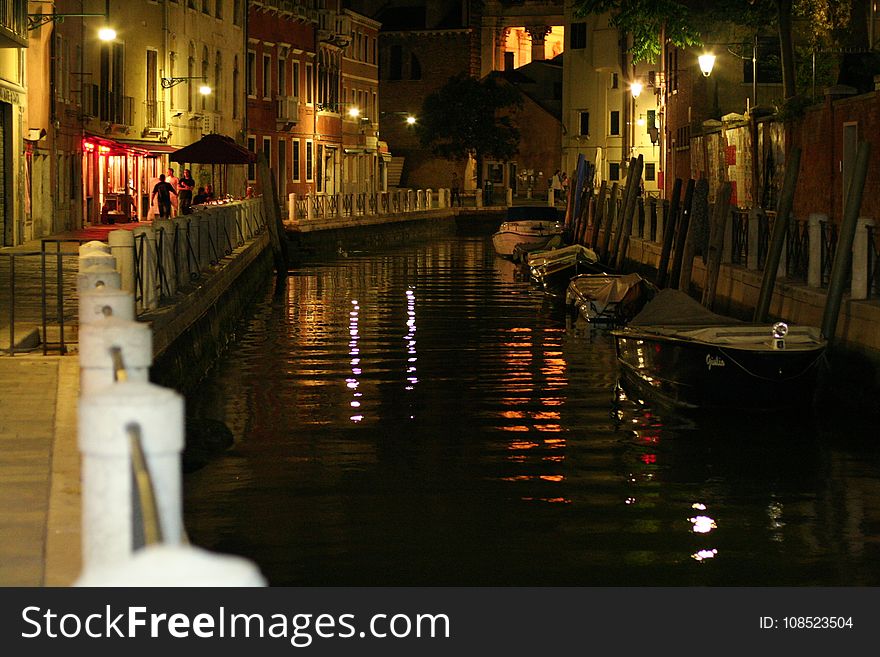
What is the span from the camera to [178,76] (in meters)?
46.1

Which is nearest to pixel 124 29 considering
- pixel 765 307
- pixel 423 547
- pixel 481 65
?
pixel 765 307

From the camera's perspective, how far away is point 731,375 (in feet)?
49.8

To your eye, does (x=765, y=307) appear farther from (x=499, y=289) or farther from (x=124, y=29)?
(x=124, y=29)

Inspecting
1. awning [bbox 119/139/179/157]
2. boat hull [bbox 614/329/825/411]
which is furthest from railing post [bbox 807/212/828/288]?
awning [bbox 119/139/179/157]

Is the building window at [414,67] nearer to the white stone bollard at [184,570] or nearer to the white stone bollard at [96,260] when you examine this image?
the white stone bollard at [96,260]

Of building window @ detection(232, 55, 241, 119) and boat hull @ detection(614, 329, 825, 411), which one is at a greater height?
building window @ detection(232, 55, 241, 119)

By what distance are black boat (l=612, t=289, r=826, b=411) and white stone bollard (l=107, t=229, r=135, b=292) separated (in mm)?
5508

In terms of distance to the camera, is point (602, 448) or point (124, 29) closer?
point (602, 448)

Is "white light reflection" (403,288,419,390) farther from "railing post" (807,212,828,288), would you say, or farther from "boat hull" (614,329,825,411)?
"railing post" (807,212,828,288)

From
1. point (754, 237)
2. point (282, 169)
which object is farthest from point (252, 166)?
point (754, 237)

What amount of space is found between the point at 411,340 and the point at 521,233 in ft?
71.7

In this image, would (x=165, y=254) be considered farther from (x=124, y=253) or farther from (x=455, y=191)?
(x=455, y=191)

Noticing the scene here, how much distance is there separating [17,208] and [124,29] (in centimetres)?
1269

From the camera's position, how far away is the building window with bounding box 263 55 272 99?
58.2 meters
